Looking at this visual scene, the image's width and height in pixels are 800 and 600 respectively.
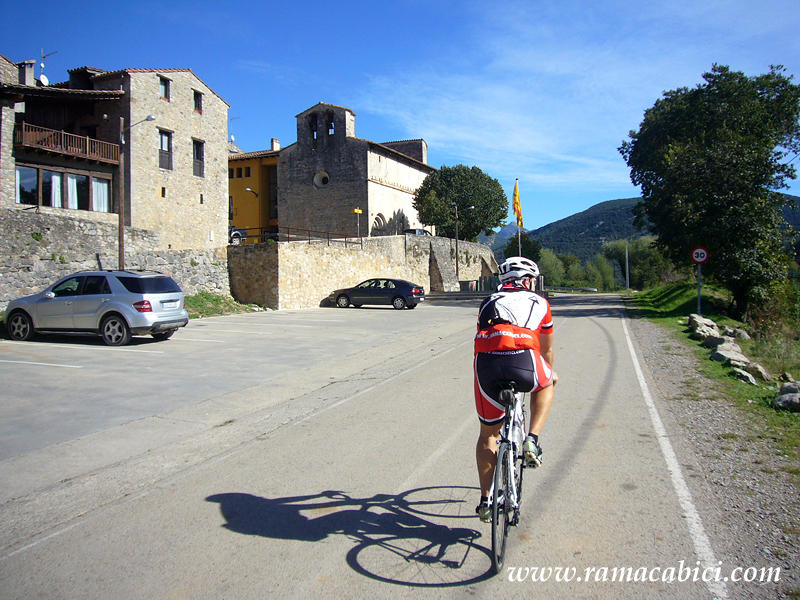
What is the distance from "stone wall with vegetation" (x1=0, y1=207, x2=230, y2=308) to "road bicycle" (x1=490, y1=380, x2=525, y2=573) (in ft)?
58.8

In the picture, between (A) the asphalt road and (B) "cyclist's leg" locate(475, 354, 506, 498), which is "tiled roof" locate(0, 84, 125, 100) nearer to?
(A) the asphalt road

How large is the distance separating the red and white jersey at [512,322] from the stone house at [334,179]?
4149 cm

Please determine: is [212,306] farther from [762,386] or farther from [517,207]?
[517,207]

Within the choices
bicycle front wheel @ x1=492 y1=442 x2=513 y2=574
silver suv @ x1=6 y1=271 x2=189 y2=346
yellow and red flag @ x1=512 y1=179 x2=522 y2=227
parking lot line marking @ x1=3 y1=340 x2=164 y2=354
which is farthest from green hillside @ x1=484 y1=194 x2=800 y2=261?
bicycle front wheel @ x1=492 y1=442 x2=513 y2=574

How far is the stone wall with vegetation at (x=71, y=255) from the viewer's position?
16.8 metres

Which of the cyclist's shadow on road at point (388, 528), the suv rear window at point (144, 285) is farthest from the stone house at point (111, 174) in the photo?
the cyclist's shadow on road at point (388, 528)

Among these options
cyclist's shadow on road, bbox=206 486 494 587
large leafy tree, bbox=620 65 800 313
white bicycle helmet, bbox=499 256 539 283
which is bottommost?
cyclist's shadow on road, bbox=206 486 494 587

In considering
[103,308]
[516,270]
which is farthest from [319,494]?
[103,308]

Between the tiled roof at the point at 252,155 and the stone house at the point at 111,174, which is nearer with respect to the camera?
the stone house at the point at 111,174

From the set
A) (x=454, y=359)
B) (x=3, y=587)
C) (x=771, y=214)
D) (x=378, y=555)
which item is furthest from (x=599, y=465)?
(x=771, y=214)

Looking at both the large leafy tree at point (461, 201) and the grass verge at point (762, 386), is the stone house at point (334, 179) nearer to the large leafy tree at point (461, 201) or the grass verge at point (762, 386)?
the large leafy tree at point (461, 201)

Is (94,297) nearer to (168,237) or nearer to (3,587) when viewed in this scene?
(3,587)

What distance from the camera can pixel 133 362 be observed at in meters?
10.8

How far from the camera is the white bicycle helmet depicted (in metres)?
3.86
